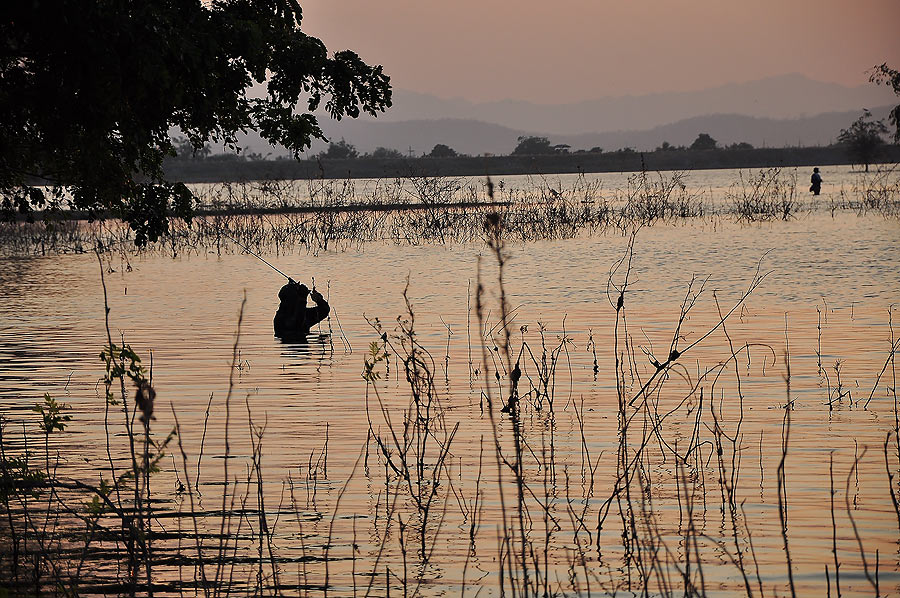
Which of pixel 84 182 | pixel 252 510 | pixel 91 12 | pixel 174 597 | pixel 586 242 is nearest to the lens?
pixel 174 597

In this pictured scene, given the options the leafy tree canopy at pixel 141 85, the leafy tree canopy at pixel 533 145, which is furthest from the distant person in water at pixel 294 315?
the leafy tree canopy at pixel 533 145

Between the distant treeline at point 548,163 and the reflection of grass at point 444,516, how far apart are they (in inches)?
4192

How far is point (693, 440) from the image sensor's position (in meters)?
9.26

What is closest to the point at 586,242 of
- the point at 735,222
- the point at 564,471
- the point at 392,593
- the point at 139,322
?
the point at 735,222

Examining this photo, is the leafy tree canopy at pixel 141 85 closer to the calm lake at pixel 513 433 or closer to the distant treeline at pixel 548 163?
the calm lake at pixel 513 433

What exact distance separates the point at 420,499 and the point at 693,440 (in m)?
2.48

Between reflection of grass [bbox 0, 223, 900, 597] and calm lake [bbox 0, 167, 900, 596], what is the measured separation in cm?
3

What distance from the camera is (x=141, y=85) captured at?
29.9ft

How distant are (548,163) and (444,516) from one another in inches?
4803

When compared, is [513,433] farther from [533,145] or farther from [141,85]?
[533,145]

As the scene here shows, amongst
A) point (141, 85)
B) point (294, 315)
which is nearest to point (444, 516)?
point (141, 85)

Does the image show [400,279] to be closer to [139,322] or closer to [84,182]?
[139,322]

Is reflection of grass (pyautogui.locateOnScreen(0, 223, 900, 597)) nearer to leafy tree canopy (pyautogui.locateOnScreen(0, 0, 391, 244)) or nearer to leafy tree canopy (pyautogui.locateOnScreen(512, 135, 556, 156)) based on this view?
leafy tree canopy (pyautogui.locateOnScreen(0, 0, 391, 244))

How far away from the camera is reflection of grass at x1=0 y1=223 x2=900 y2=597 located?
6.32 meters
